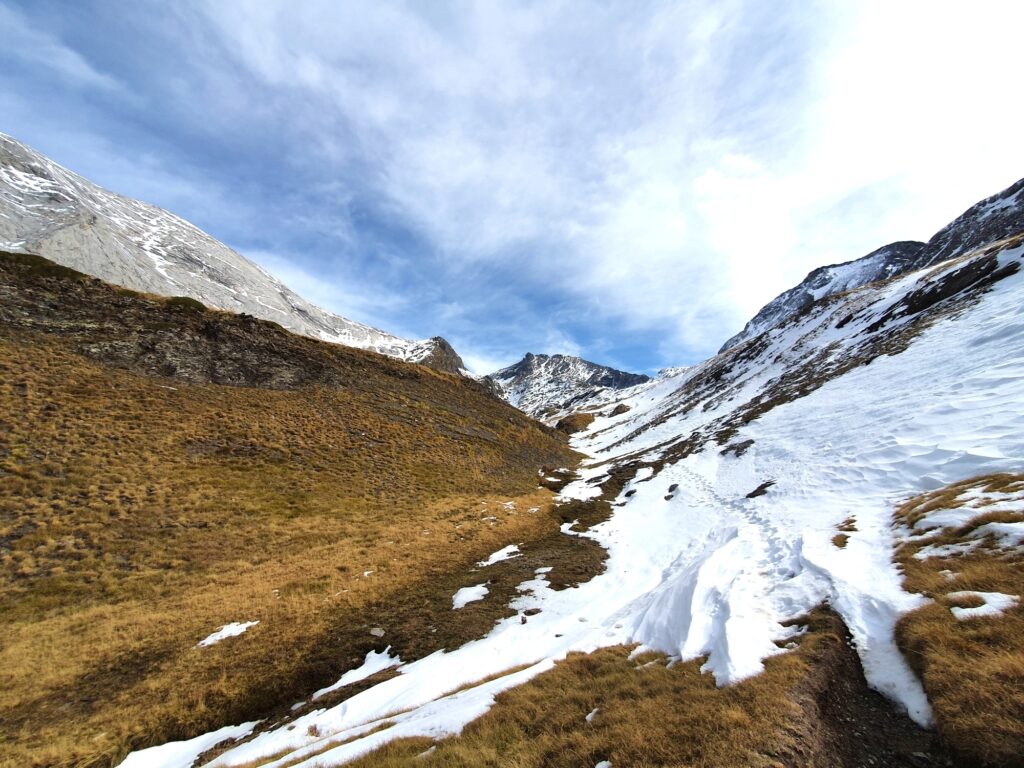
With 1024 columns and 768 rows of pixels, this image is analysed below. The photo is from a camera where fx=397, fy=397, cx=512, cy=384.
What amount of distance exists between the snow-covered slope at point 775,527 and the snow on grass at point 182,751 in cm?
13

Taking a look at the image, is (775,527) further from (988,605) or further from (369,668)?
(369,668)

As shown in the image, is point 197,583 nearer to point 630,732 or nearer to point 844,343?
point 630,732

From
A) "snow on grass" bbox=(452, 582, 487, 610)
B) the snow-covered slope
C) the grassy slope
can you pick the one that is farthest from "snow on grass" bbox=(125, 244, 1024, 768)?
the grassy slope

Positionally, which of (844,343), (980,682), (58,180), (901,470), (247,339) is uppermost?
(58,180)

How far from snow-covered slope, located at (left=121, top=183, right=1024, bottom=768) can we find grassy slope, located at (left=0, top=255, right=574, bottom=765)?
8.67 feet

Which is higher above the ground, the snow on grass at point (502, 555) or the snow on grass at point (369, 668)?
the snow on grass at point (502, 555)

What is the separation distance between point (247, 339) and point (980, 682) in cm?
4735

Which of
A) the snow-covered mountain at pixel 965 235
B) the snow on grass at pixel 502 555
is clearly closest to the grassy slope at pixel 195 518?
the snow on grass at pixel 502 555

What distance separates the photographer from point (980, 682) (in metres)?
5.44

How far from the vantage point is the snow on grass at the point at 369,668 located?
11.7 meters

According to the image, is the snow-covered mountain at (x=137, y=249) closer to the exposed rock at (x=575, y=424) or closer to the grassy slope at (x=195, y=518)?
the exposed rock at (x=575, y=424)

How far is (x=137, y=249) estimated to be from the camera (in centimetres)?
11000

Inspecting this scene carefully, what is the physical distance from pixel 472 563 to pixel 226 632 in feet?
34.6

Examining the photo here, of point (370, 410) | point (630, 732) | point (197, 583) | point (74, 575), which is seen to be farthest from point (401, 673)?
point (370, 410)
